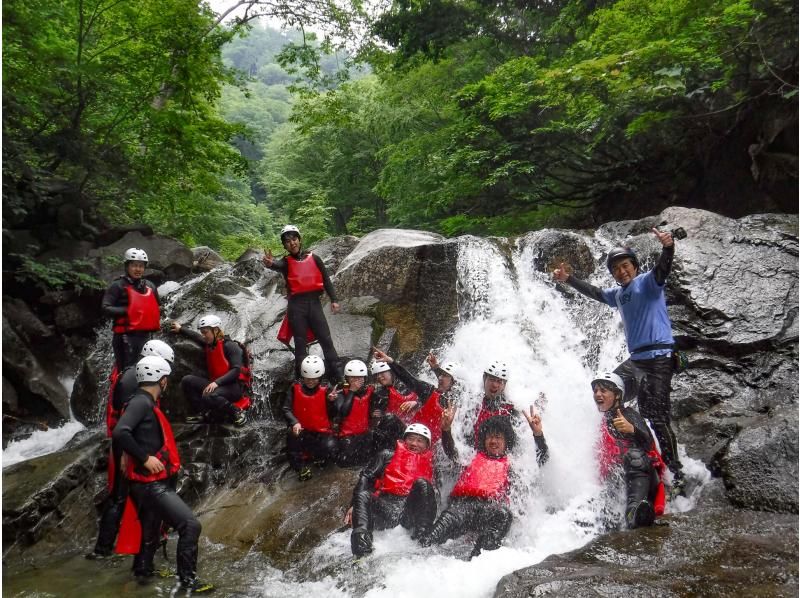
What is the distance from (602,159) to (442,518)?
1184 centimetres

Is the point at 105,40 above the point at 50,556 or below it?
above

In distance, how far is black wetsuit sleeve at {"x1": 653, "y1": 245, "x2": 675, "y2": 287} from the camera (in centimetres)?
508

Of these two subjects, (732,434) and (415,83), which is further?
(415,83)

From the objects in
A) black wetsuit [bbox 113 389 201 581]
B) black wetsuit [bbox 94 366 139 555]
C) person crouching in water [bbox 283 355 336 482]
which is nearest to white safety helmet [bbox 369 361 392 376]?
person crouching in water [bbox 283 355 336 482]

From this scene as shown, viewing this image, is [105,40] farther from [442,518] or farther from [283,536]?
[442,518]

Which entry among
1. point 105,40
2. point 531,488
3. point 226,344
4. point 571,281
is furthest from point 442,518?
point 105,40

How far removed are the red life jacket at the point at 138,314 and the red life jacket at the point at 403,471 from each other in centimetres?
417

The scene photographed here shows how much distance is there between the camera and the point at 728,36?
9023mm

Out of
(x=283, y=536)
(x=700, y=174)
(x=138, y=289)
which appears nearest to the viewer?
(x=283, y=536)

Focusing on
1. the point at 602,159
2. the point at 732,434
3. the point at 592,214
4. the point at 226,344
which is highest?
the point at 602,159

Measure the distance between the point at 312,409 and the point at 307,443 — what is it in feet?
1.63

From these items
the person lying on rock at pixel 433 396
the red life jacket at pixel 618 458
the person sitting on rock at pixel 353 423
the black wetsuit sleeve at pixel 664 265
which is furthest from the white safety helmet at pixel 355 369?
the black wetsuit sleeve at pixel 664 265

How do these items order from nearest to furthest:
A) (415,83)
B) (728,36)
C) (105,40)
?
(728,36), (105,40), (415,83)

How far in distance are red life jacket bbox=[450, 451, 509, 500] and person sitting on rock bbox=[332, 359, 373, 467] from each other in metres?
1.84
